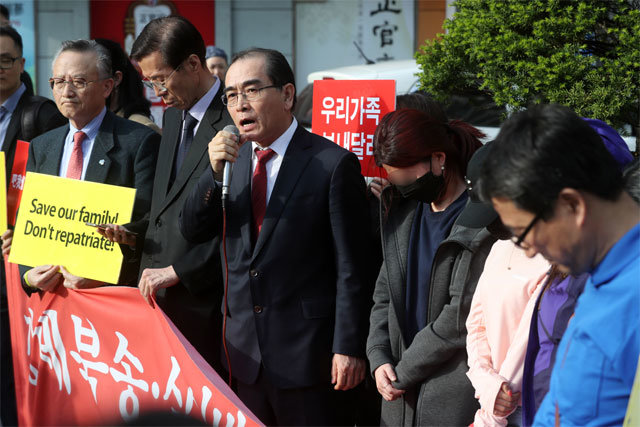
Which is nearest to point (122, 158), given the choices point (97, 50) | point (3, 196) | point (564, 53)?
point (97, 50)

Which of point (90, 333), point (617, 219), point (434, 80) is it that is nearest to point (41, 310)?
point (90, 333)

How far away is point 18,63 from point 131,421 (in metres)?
4.38

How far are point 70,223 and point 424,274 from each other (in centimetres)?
192

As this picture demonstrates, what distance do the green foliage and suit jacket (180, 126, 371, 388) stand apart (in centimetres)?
84

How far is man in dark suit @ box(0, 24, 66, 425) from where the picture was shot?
4898mm

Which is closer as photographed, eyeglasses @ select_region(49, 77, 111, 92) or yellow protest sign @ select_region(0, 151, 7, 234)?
eyeglasses @ select_region(49, 77, 111, 92)

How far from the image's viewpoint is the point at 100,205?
394cm

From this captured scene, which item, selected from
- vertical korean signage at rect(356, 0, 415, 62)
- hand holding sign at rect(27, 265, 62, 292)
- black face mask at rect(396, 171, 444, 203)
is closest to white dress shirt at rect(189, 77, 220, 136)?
hand holding sign at rect(27, 265, 62, 292)

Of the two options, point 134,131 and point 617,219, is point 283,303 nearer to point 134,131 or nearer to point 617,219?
point 134,131

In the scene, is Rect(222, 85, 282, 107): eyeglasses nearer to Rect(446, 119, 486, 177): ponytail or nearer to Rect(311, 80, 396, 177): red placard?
Rect(311, 80, 396, 177): red placard

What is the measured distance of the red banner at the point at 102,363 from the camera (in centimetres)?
329

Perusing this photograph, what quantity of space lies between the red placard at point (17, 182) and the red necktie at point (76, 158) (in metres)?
0.49

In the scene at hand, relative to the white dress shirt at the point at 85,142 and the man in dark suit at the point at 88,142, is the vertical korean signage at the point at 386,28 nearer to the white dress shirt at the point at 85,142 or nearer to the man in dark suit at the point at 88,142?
the man in dark suit at the point at 88,142

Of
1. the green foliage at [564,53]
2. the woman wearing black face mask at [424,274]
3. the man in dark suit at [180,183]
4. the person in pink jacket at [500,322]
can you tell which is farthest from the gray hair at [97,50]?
the person in pink jacket at [500,322]
